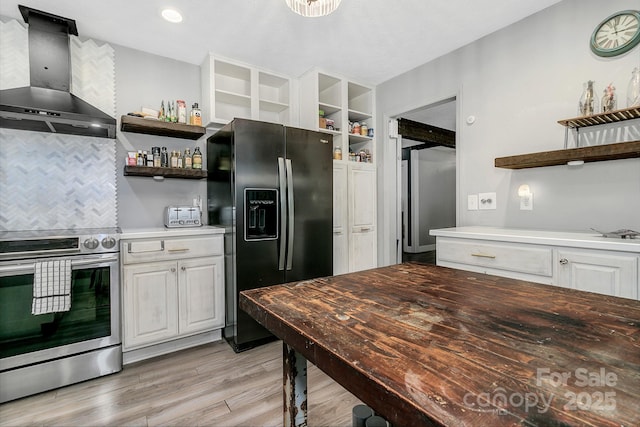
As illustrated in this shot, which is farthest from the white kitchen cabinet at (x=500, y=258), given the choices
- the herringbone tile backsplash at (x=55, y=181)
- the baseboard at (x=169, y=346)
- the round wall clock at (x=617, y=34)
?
the herringbone tile backsplash at (x=55, y=181)

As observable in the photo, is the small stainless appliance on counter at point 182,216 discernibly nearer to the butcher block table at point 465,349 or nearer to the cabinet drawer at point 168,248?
the cabinet drawer at point 168,248

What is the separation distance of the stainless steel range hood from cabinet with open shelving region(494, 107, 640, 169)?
2.99m

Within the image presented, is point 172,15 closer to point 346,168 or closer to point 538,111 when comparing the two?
point 346,168

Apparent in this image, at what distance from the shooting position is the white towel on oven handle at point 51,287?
1.83m

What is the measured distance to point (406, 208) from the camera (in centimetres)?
604

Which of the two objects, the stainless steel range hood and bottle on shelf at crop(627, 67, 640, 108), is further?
the stainless steel range hood

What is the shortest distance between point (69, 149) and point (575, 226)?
12.7 feet

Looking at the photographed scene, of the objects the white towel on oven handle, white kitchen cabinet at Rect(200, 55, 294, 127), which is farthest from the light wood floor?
white kitchen cabinet at Rect(200, 55, 294, 127)

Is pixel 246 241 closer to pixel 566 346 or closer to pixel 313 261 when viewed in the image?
pixel 313 261

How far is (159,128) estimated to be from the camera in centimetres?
265

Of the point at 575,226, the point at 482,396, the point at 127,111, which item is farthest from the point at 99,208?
the point at 575,226

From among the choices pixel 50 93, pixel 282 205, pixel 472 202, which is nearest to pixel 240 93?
pixel 282 205

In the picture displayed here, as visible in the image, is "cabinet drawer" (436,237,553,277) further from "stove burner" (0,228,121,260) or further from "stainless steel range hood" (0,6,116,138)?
"stainless steel range hood" (0,6,116,138)

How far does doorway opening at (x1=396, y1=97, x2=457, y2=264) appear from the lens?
584 centimetres
